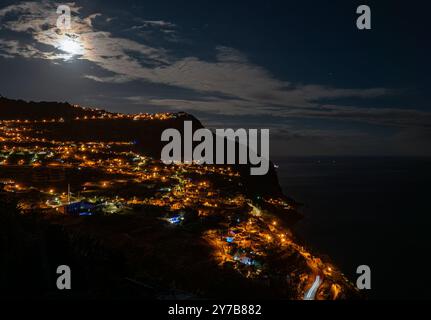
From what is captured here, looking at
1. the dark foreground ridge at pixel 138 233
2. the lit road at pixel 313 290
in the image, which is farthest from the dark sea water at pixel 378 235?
the lit road at pixel 313 290

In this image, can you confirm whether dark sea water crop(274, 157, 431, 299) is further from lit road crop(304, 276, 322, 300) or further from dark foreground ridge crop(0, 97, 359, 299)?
lit road crop(304, 276, 322, 300)

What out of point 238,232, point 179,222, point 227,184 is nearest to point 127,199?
point 179,222

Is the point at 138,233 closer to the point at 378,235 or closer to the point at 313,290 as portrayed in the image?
the point at 313,290

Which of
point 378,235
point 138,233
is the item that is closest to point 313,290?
point 138,233

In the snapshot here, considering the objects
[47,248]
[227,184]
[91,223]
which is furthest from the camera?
[227,184]

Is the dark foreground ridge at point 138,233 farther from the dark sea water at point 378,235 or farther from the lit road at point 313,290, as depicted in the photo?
the dark sea water at point 378,235
